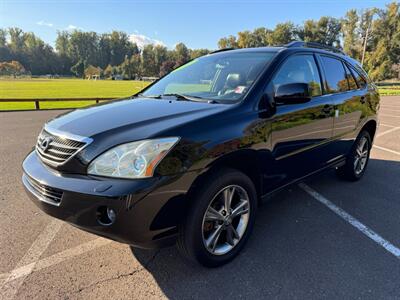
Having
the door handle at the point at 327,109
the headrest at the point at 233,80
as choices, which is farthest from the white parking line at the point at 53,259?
the door handle at the point at 327,109

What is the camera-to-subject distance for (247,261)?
2.61 metres

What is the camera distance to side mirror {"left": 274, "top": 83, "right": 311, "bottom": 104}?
2.72 meters

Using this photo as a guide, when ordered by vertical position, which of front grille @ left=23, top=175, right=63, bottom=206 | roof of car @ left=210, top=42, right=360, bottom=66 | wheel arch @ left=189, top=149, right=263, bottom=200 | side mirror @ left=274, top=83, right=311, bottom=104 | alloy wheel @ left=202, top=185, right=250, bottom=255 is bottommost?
alloy wheel @ left=202, top=185, right=250, bottom=255

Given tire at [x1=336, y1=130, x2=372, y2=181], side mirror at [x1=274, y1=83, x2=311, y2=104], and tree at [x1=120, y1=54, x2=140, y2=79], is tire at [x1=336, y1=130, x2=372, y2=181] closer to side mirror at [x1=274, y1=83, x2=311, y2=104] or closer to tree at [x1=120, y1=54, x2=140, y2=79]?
side mirror at [x1=274, y1=83, x2=311, y2=104]

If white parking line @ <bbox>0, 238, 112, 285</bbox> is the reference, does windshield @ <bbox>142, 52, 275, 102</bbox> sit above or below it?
above

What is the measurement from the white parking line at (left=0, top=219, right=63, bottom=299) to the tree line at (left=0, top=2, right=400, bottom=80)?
183 ft

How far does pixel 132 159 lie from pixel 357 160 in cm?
386

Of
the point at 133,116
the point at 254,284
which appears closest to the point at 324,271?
the point at 254,284

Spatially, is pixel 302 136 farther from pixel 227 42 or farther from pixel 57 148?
pixel 227 42

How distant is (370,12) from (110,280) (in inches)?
2949

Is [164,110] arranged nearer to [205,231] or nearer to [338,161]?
[205,231]

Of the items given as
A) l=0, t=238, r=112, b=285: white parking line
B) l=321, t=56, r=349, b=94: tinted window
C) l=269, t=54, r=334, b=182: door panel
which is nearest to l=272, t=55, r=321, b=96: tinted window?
l=269, t=54, r=334, b=182: door panel

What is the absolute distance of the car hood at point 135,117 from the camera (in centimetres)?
221

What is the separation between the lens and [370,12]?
61.3 metres
